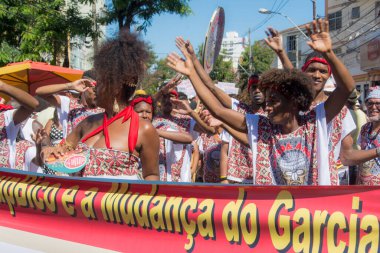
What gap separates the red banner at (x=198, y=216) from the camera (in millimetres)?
2619

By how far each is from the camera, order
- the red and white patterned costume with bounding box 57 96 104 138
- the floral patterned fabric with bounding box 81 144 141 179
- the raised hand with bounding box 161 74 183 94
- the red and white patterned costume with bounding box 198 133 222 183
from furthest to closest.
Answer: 1. the red and white patterned costume with bounding box 198 133 222 183
2. the raised hand with bounding box 161 74 183 94
3. the red and white patterned costume with bounding box 57 96 104 138
4. the floral patterned fabric with bounding box 81 144 141 179

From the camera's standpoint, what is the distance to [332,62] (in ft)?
9.93

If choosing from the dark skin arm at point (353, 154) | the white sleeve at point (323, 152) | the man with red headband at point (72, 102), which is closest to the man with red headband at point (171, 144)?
the man with red headband at point (72, 102)

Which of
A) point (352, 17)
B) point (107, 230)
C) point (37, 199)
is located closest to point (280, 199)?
point (107, 230)

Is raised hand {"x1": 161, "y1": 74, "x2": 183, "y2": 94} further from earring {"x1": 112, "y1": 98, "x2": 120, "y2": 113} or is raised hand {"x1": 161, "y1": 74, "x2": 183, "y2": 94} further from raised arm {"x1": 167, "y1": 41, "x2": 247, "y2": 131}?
earring {"x1": 112, "y1": 98, "x2": 120, "y2": 113}

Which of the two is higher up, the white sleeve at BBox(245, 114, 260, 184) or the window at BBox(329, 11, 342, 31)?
the window at BBox(329, 11, 342, 31)

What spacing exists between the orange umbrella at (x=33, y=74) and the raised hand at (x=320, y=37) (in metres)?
5.73

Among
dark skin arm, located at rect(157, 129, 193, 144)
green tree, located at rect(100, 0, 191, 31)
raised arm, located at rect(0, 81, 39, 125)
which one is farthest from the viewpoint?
green tree, located at rect(100, 0, 191, 31)

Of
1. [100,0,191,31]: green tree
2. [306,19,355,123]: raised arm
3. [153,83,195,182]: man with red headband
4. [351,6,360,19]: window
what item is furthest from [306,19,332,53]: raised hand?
[351,6,360,19]: window

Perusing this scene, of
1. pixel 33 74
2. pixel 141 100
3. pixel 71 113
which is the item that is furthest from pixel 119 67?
pixel 33 74

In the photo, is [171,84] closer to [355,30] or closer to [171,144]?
[171,144]

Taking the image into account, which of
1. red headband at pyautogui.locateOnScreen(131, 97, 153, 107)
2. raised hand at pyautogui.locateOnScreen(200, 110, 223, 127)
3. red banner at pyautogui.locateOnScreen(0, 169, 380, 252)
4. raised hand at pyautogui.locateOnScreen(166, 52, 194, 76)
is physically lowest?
red banner at pyautogui.locateOnScreen(0, 169, 380, 252)

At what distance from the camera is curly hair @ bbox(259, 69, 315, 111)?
331 cm

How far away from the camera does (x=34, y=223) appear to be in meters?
3.54
